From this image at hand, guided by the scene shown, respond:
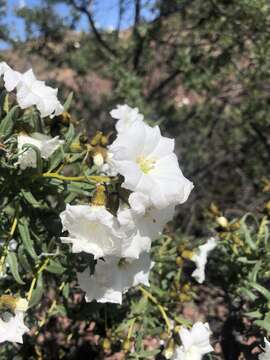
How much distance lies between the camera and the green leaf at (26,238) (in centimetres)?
215

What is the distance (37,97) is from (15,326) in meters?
0.83

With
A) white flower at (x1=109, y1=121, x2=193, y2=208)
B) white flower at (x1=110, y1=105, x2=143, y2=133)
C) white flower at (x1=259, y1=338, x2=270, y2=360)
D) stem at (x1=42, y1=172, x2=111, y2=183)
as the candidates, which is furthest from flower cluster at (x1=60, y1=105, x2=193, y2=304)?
white flower at (x1=259, y1=338, x2=270, y2=360)

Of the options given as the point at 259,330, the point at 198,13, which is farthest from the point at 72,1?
the point at 259,330

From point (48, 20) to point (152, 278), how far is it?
418 centimetres

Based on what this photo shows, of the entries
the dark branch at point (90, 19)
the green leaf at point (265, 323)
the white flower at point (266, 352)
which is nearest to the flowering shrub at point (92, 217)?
the green leaf at point (265, 323)

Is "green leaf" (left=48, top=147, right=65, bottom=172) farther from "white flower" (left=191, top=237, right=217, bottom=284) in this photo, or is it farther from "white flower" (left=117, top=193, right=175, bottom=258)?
"white flower" (left=191, top=237, right=217, bottom=284)

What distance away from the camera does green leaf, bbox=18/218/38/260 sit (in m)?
2.15

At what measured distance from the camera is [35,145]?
6.73 ft

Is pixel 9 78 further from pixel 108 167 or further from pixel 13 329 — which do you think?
pixel 13 329

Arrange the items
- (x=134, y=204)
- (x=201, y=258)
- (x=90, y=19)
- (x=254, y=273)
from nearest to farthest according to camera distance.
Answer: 1. (x=134, y=204)
2. (x=254, y=273)
3. (x=201, y=258)
4. (x=90, y=19)

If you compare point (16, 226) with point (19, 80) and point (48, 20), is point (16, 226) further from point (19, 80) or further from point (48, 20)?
point (48, 20)

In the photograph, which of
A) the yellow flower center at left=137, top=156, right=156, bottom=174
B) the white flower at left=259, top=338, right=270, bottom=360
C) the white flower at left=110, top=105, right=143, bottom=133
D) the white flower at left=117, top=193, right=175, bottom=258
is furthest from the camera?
the white flower at left=110, top=105, right=143, bottom=133

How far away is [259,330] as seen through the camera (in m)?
2.54

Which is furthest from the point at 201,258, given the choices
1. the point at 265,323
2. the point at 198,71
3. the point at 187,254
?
the point at 198,71
